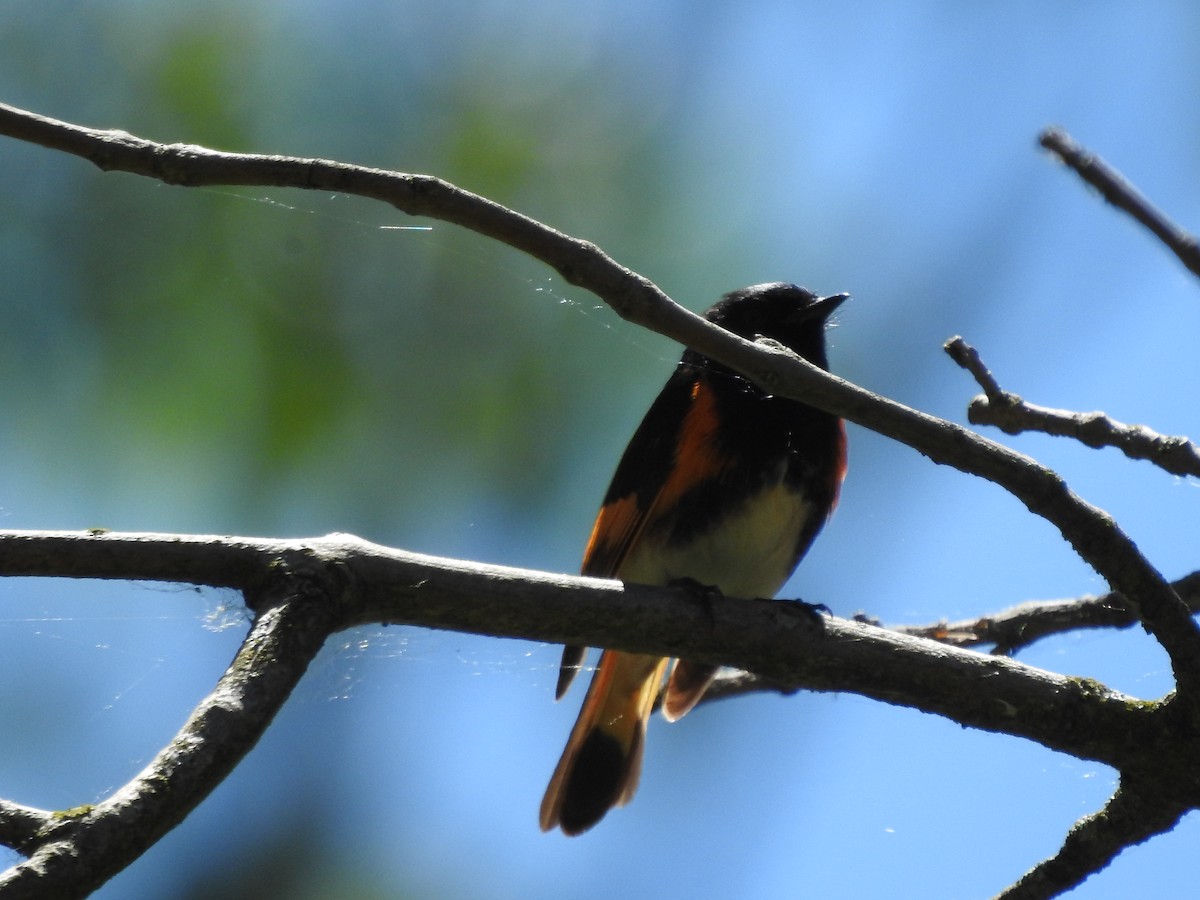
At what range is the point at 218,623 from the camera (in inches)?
91.7

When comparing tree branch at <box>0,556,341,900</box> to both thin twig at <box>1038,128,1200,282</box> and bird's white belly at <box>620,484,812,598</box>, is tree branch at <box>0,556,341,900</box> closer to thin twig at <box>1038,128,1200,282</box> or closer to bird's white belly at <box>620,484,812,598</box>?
thin twig at <box>1038,128,1200,282</box>

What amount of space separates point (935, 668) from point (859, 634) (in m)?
0.13

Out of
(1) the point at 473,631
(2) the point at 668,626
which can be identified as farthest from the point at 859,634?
(1) the point at 473,631

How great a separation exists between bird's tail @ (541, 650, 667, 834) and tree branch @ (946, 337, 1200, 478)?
1472 mm

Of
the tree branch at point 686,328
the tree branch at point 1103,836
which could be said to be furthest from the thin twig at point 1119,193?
the tree branch at point 1103,836

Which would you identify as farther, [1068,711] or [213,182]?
[1068,711]

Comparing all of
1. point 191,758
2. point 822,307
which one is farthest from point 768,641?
point 822,307

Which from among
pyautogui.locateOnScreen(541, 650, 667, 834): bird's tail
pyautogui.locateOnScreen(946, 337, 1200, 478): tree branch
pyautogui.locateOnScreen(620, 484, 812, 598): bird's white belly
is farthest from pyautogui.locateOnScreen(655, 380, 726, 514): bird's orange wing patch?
pyautogui.locateOnScreen(946, 337, 1200, 478): tree branch

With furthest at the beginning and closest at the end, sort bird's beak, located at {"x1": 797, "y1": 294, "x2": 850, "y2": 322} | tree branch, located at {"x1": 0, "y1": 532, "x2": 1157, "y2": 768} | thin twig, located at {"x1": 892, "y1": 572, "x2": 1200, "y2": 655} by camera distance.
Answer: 1. bird's beak, located at {"x1": 797, "y1": 294, "x2": 850, "y2": 322}
2. thin twig, located at {"x1": 892, "y1": 572, "x2": 1200, "y2": 655}
3. tree branch, located at {"x1": 0, "y1": 532, "x2": 1157, "y2": 768}

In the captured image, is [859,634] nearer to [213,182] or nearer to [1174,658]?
[1174,658]

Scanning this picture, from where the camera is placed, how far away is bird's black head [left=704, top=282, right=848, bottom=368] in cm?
374

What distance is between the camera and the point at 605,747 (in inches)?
135

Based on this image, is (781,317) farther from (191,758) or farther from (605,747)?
(191,758)

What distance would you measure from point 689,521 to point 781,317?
3.05ft
